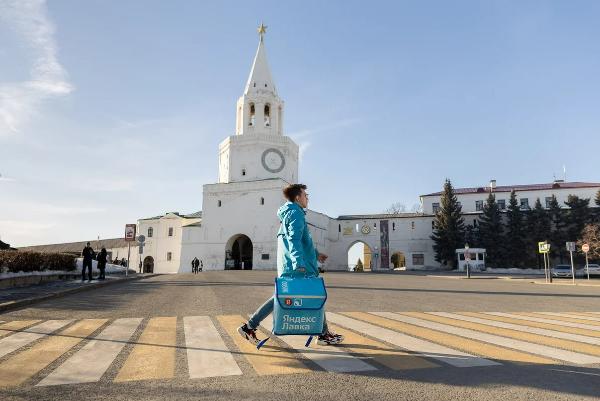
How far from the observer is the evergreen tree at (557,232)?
A: 52.1 metres

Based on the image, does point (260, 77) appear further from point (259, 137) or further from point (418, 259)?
point (418, 259)

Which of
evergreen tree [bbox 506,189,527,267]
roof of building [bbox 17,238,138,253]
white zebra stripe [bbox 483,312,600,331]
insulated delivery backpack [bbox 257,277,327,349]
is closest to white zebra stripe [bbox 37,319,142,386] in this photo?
insulated delivery backpack [bbox 257,277,327,349]

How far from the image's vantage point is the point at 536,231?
5281 centimetres

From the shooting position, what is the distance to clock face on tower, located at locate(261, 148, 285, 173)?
53.2 meters

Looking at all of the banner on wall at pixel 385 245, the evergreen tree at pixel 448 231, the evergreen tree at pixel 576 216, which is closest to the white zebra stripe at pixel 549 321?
the evergreen tree at pixel 448 231

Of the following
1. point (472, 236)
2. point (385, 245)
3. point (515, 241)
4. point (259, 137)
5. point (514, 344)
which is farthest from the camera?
point (385, 245)

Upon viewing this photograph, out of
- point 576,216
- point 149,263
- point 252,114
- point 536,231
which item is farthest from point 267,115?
point 576,216

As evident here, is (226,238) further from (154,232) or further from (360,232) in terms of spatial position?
(360,232)

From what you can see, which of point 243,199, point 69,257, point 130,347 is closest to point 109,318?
point 130,347

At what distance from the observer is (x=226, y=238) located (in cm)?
5088

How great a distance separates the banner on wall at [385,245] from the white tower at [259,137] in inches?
634

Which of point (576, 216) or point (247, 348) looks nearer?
point (247, 348)

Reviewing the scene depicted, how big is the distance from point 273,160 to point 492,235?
102 feet

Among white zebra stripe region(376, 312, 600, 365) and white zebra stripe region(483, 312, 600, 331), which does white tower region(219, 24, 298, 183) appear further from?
white zebra stripe region(376, 312, 600, 365)
